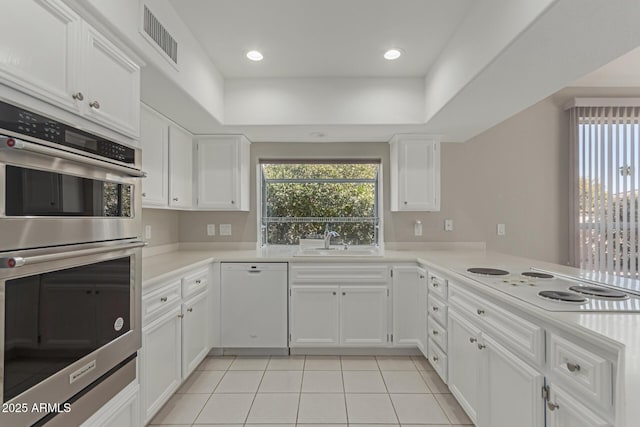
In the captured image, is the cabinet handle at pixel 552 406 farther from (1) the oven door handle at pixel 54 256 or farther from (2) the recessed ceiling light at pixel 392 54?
(2) the recessed ceiling light at pixel 392 54

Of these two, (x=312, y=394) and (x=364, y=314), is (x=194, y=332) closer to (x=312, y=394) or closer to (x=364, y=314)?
(x=312, y=394)

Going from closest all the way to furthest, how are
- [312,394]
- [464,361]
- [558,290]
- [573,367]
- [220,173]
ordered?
[573,367] → [558,290] → [464,361] → [312,394] → [220,173]

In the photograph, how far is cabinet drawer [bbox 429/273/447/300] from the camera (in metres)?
2.31

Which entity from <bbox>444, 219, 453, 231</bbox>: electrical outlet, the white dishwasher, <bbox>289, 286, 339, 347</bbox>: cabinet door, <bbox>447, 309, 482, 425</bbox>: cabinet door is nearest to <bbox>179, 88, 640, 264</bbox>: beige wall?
<bbox>444, 219, 453, 231</bbox>: electrical outlet

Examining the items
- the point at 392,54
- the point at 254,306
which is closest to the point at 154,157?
the point at 254,306

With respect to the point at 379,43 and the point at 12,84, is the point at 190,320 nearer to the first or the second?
the point at 12,84

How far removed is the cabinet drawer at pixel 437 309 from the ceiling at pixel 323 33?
6.20 feet

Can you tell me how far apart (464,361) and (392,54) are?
7.24ft

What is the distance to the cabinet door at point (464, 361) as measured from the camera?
179 cm

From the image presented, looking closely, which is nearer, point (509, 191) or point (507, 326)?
point (507, 326)

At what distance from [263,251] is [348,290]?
41.2 inches

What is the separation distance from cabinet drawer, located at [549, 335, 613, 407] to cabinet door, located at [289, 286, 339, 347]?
185cm

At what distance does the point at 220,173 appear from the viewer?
3.25m

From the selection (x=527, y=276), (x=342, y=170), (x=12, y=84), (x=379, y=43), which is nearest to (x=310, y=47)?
(x=379, y=43)
